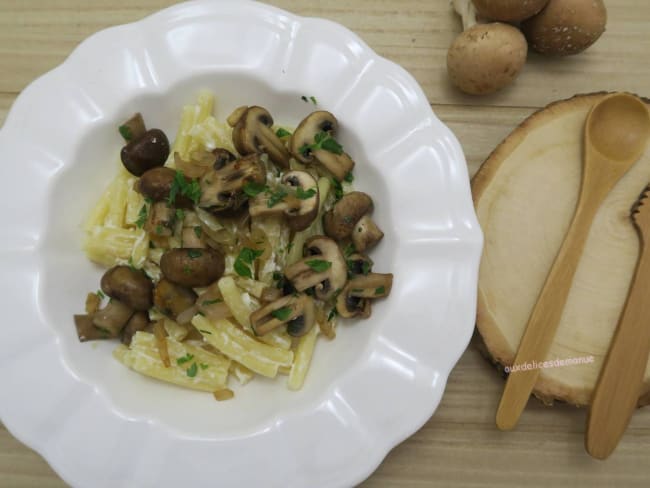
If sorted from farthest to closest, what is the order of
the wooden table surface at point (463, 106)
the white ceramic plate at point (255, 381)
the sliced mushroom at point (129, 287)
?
1. the wooden table surface at point (463, 106)
2. the sliced mushroom at point (129, 287)
3. the white ceramic plate at point (255, 381)

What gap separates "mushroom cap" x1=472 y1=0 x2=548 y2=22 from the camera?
175cm

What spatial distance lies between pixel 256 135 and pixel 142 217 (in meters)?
0.44

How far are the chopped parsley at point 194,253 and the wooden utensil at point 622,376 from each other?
135cm

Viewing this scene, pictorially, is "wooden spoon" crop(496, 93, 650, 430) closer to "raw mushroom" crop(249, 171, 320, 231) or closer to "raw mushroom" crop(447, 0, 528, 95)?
"raw mushroom" crop(447, 0, 528, 95)

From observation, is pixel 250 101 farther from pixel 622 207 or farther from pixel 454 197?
pixel 622 207

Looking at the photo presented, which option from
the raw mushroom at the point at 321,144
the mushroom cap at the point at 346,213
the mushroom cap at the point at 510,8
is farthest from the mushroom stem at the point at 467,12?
the mushroom cap at the point at 346,213

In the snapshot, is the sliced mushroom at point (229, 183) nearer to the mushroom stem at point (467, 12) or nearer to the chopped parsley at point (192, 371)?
the chopped parsley at point (192, 371)

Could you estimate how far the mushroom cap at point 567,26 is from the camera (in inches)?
70.7

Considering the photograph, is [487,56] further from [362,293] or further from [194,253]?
[194,253]

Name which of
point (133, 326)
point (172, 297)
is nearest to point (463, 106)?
point (172, 297)

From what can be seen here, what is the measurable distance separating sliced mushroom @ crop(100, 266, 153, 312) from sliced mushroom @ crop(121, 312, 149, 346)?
1.6 inches

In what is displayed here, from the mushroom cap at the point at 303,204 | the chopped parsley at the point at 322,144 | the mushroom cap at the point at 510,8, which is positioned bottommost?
the mushroom cap at the point at 303,204

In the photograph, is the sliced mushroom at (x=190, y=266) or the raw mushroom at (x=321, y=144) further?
the raw mushroom at (x=321, y=144)

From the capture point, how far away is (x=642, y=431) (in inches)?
71.6
